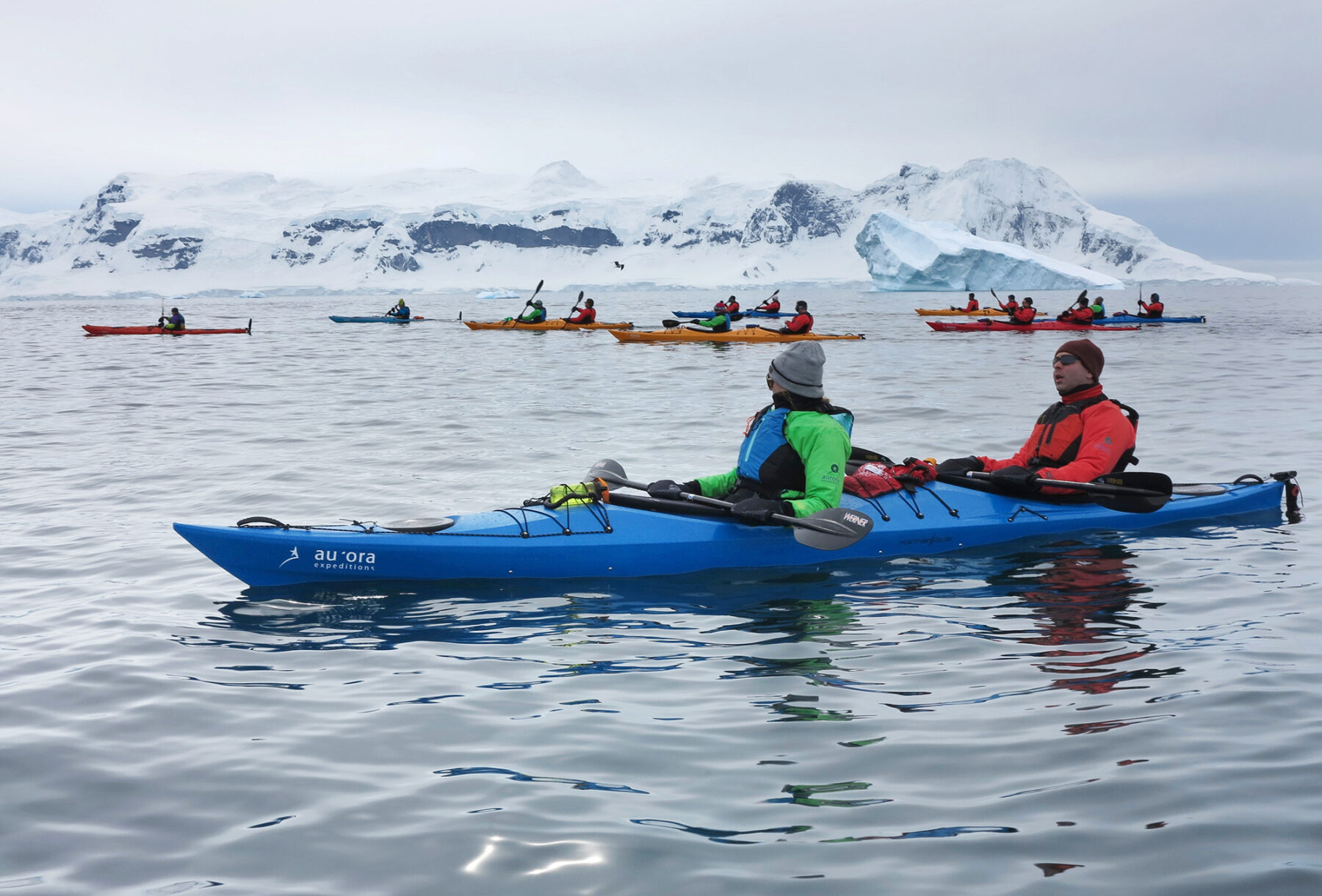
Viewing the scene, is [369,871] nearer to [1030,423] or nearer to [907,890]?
[907,890]

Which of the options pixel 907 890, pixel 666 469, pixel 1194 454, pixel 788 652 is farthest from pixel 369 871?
pixel 1194 454

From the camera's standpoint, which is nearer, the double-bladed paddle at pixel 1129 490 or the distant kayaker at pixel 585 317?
the double-bladed paddle at pixel 1129 490

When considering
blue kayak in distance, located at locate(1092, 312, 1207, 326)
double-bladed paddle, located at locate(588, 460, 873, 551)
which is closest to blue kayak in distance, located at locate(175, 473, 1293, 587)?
double-bladed paddle, located at locate(588, 460, 873, 551)

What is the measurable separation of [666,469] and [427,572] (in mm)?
4244

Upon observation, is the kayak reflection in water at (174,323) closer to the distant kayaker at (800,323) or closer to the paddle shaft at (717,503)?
the distant kayaker at (800,323)

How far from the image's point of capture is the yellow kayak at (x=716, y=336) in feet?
89.2

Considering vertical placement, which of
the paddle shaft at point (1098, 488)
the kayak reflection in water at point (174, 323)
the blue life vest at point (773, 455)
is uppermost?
the kayak reflection in water at point (174, 323)

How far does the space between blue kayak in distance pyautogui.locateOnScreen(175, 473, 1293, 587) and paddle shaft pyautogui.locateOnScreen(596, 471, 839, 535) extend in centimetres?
13

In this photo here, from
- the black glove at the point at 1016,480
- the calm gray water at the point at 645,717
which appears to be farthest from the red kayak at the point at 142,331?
the black glove at the point at 1016,480

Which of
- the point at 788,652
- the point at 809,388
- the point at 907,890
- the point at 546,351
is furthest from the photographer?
the point at 546,351

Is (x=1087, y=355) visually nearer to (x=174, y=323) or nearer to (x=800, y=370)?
(x=800, y=370)

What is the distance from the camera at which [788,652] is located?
4.92 m

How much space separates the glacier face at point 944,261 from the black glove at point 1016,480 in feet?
250

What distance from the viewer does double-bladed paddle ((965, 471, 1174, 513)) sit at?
7.16 metres
